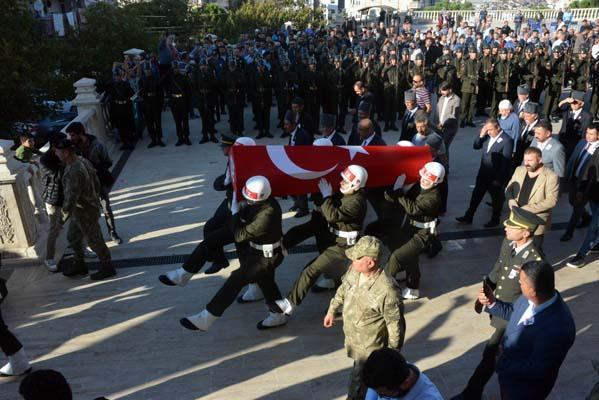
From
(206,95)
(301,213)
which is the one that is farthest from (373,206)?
(206,95)

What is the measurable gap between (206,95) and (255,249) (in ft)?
23.5

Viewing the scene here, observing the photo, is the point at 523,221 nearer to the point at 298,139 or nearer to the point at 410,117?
the point at 298,139

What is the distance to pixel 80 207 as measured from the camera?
213 inches

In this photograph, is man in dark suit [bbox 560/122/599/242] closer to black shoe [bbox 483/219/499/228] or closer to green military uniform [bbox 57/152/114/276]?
black shoe [bbox 483/219/499/228]

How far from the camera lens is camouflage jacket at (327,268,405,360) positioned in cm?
326

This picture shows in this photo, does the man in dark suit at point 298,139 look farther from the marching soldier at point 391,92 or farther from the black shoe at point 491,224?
the marching soldier at point 391,92

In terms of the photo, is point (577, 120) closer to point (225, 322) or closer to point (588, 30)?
point (225, 322)

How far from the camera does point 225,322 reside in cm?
499

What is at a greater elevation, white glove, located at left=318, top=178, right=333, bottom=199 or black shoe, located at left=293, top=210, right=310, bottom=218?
white glove, located at left=318, top=178, right=333, bottom=199

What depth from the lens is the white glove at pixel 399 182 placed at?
5359 millimetres

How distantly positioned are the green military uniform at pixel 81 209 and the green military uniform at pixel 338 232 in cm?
228

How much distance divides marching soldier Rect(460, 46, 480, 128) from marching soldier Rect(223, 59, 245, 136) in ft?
16.4

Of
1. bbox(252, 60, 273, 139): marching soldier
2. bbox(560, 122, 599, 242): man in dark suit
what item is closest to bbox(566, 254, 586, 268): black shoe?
bbox(560, 122, 599, 242): man in dark suit

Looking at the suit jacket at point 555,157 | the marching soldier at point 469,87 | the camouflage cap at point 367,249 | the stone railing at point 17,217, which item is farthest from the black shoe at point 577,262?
the marching soldier at point 469,87
